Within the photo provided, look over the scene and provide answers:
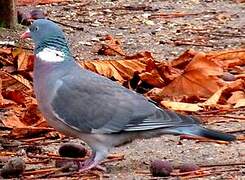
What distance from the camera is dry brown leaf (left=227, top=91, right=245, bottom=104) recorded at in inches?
223

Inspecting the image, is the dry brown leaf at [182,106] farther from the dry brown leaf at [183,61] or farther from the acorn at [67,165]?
the acorn at [67,165]

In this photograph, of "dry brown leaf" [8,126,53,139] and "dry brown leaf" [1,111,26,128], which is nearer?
"dry brown leaf" [8,126,53,139]

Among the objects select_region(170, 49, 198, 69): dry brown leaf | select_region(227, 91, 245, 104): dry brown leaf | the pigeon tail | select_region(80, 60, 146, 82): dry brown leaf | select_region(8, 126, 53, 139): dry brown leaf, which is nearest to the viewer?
the pigeon tail

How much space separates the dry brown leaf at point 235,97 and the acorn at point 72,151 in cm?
138

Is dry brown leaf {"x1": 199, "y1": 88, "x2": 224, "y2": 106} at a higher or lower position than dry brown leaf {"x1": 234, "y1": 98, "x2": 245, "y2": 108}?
higher

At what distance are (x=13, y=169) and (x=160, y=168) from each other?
610mm

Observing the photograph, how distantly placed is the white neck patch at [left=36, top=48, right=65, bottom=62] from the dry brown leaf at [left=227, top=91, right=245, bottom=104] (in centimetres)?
157

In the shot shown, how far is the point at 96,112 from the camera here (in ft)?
14.0

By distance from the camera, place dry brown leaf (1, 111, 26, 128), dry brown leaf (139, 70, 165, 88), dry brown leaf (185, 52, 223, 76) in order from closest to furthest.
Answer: dry brown leaf (1, 111, 26, 128)
dry brown leaf (185, 52, 223, 76)
dry brown leaf (139, 70, 165, 88)

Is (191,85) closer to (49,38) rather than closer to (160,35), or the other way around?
(49,38)

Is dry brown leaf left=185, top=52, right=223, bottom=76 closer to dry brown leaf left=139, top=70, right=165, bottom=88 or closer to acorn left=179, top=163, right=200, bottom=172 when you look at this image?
dry brown leaf left=139, top=70, right=165, bottom=88

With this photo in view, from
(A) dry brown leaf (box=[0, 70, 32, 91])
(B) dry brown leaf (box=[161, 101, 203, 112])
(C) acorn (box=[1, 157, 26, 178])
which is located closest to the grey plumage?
(C) acorn (box=[1, 157, 26, 178])

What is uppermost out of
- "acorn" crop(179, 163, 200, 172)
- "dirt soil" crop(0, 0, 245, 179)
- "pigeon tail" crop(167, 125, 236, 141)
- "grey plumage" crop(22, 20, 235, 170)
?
"grey plumage" crop(22, 20, 235, 170)

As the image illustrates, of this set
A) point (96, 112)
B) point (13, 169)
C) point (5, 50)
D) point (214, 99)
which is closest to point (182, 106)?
point (214, 99)
